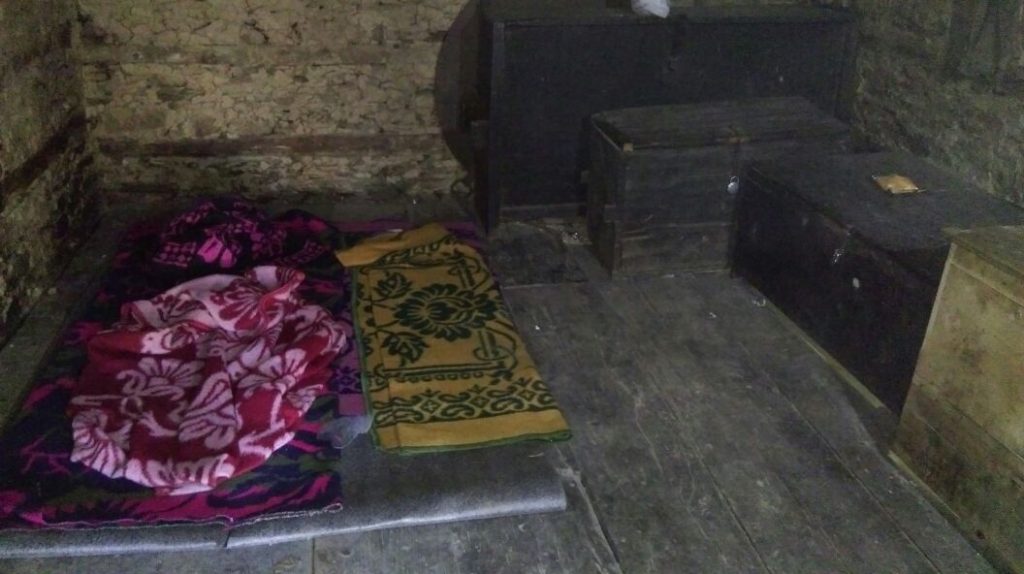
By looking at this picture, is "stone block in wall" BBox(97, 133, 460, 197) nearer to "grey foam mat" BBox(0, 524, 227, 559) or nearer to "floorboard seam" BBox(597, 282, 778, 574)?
"floorboard seam" BBox(597, 282, 778, 574)

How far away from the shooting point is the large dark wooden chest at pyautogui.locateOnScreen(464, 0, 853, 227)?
116 inches

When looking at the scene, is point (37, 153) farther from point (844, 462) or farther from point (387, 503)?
point (844, 462)

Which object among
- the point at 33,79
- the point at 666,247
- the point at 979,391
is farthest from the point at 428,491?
the point at 33,79

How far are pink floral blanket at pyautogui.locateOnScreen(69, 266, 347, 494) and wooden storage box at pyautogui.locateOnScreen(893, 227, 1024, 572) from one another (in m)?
1.39

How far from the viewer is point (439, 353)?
7.57 ft

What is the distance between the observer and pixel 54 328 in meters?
2.45

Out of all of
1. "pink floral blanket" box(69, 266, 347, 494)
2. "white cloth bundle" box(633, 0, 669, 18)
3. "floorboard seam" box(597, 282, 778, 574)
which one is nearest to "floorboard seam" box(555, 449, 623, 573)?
"floorboard seam" box(597, 282, 778, 574)

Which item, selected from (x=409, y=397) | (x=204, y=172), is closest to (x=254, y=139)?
(x=204, y=172)

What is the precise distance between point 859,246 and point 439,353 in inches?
42.9

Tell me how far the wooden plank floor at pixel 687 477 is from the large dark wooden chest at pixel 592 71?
0.63 meters

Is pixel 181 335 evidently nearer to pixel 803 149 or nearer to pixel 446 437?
pixel 446 437

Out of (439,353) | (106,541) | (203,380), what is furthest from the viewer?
(439,353)

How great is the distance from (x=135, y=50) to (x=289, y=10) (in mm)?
578

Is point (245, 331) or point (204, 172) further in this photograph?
point (204, 172)
